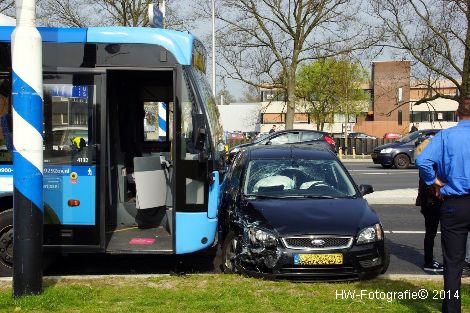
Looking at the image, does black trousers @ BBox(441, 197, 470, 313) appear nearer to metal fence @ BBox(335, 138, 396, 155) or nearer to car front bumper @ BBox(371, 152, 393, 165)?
car front bumper @ BBox(371, 152, 393, 165)

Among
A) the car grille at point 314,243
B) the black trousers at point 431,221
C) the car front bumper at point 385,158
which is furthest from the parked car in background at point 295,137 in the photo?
the car grille at point 314,243

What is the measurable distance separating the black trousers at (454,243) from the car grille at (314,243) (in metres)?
1.93

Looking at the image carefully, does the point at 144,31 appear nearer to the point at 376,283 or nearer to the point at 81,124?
the point at 81,124

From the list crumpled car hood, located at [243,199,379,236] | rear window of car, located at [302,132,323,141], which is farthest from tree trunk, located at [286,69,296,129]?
crumpled car hood, located at [243,199,379,236]

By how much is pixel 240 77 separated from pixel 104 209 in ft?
95.4

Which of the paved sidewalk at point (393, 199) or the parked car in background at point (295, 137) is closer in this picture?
the paved sidewalk at point (393, 199)

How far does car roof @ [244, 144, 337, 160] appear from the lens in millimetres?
8727

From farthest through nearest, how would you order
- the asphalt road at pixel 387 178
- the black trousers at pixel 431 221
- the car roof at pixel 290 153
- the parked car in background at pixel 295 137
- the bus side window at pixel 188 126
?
the parked car in background at pixel 295 137 → the asphalt road at pixel 387 178 → the car roof at pixel 290 153 → the black trousers at pixel 431 221 → the bus side window at pixel 188 126

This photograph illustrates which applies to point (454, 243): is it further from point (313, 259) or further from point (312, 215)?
point (312, 215)

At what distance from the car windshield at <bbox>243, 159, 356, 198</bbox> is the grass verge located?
1490 mm

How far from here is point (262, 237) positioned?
22.7 feet

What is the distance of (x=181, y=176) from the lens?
23.3ft

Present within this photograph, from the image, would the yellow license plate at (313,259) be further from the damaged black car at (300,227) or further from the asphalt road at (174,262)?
the asphalt road at (174,262)

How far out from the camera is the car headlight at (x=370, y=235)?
6.95 m
